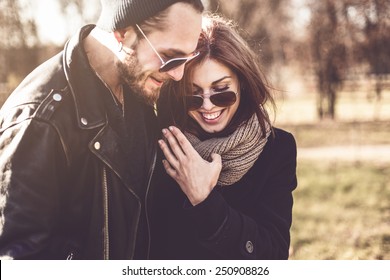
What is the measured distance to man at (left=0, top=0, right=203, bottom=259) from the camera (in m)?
1.85

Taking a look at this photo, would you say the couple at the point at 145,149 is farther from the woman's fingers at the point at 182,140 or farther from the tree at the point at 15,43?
the tree at the point at 15,43

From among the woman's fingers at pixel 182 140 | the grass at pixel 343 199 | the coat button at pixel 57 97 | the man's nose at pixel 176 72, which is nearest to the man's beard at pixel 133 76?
the man's nose at pixel 176 72

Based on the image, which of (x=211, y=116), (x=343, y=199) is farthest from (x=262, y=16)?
(x=211, y=116)

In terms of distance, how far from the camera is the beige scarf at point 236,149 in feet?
8.52

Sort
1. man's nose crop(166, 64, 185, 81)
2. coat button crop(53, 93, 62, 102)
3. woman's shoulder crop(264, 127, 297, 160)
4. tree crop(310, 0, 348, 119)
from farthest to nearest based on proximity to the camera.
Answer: tree crop(310, 0, 348, 119)
woman's shoulder crop(264, 127, 297, 160)
man's nose crop(166, 64, 185, 81)
coat button crop(53, 93, 62, 102)

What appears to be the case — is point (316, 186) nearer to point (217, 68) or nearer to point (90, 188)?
point (217, 68)

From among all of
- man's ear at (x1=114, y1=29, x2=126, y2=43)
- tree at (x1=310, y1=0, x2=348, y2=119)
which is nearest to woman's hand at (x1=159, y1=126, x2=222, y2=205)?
man's ear at (x1=114, y1=29, x2=126, y2=43)

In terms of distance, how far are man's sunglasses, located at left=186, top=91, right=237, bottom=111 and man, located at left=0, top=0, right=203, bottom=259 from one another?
257 mm

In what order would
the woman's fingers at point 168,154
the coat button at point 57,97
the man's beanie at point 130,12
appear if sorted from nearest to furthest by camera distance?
the coat button at point 57,97 < the man's beanie at point 130,12 < the woman's fingers at point 168,154

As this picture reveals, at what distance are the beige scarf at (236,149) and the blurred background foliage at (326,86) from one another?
40 centimetres

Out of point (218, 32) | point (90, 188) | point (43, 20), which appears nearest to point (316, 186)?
point (43, 20)

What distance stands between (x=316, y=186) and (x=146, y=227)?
5880mm

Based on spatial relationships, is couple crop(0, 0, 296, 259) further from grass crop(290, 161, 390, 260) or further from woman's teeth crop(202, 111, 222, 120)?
grass crop(290, 161, 390, 260)

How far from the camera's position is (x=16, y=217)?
183 cm
